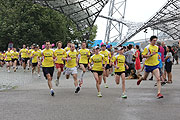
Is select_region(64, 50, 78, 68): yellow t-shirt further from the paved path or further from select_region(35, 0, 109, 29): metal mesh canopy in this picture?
select_region(35, 0, 109, 29): metal mesh canopy

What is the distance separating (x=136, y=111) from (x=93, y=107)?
1179 mm

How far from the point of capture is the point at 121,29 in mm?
71250

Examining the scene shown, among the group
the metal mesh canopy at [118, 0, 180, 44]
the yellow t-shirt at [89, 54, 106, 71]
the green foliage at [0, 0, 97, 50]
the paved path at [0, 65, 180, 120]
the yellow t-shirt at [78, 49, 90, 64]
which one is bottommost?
the paved path at [0, 65, 180, 120]

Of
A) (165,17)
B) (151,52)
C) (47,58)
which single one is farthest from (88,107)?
(165,17)

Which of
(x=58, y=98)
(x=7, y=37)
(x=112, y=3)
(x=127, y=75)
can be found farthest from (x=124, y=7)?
(x=58, y=98)

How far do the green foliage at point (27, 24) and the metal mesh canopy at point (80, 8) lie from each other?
2391 mm

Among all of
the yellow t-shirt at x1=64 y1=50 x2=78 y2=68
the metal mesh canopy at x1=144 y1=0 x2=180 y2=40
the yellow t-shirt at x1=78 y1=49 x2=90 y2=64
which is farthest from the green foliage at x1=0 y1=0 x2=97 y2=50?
the yellow t-shirt at x1=64 y1=50 x2=78 y2=68

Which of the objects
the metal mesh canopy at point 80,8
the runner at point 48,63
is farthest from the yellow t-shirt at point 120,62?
the metal mesh canopy at point 80,8

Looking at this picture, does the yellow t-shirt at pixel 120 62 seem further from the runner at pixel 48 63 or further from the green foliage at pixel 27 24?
the green foliage at pixel 27 24

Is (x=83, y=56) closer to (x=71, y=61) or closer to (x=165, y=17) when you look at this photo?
(x=71, y=61)

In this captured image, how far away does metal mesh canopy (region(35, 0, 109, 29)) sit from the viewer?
2939 centimetres

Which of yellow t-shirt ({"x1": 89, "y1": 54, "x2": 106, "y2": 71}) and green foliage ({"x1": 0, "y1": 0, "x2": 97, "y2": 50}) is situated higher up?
green foliage ({"x1": 0, "y1": 0, "x2": 97, "y2": 50})

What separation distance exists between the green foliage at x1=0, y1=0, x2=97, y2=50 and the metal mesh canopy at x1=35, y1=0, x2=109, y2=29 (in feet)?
7.85

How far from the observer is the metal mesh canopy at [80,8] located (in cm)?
2939
